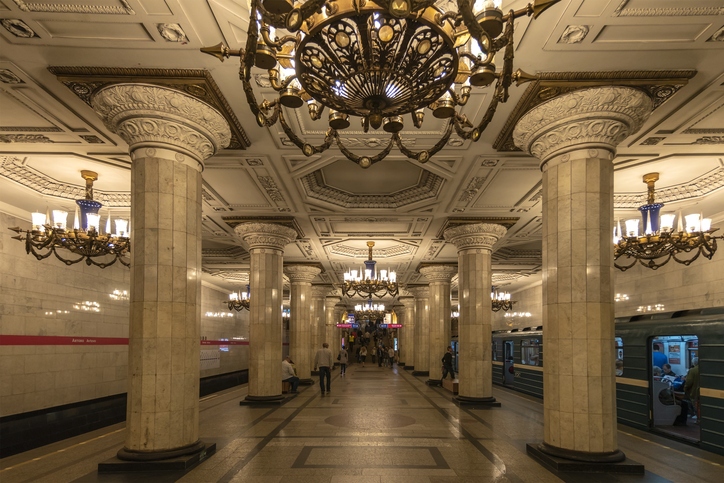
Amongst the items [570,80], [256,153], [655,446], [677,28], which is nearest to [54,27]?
[256,153]

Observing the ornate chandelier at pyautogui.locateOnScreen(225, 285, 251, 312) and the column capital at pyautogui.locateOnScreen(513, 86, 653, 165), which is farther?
the ornate chandelier at pyautogui.locateOnScreen(225, 285, 251, 312)

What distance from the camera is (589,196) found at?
6.45 m

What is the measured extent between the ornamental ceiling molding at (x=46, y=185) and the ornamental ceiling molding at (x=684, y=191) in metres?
11.3

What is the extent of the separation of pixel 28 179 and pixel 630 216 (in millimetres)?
13702

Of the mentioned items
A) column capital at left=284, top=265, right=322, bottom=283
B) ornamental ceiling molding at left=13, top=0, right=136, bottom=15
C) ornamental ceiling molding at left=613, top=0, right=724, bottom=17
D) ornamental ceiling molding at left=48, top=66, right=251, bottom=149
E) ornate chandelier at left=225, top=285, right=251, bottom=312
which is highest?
ornamental ceiling molding at left=613, top=0, right=724, bottom=17

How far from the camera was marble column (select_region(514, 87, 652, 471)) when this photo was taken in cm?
620

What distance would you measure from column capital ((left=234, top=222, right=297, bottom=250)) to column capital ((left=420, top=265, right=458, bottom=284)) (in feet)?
26.4

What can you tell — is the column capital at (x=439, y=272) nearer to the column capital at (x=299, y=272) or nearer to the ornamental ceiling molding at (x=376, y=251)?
the ornamental ceiling molding at (x=376, y=251)

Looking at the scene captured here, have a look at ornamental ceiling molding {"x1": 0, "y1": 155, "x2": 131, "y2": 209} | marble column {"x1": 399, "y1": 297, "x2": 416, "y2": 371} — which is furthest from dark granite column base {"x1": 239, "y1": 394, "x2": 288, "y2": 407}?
marble column {"x1": 399, "y1": 297, "x2": 416, "y2": 371}

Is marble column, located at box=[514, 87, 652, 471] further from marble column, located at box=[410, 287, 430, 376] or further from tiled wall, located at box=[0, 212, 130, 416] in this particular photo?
marble column, located at box=[410, 287, 430, 376]

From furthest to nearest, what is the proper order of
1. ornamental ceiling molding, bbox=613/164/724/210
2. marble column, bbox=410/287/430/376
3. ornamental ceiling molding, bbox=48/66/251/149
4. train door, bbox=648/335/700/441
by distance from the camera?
marble column, bbox=410/287/430/376
ornamental ceiling molding, bbox=613/164/724/210
train door, bbox=648/335/700/441
ornamental ceiling molding, bbox=48/66/251/149

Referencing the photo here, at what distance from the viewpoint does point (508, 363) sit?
1902 centimetres

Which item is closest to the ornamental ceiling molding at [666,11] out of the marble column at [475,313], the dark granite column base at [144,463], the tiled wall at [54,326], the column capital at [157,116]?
the column capital at [157,116]

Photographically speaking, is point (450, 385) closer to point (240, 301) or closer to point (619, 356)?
point (619, 356)
